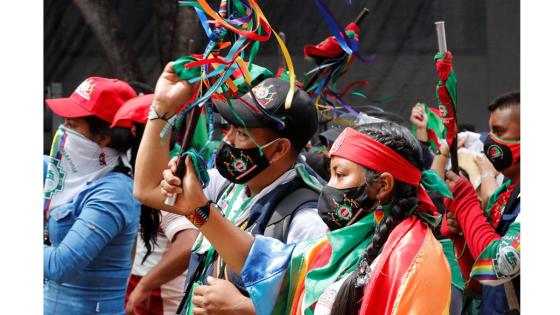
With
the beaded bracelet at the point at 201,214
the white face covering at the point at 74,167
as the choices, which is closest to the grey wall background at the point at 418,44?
the white face covering at the point at 74,167

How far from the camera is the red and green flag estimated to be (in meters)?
3.62

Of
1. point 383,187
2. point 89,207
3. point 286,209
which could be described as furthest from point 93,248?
point 383,187

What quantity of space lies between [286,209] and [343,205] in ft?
0.98

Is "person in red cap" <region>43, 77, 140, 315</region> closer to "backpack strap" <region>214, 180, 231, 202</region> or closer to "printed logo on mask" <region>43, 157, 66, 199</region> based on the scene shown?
"printed logo on mask" <region>43, 157, 66, 199</region>

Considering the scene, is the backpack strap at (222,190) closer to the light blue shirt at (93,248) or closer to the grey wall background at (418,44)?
the light blue shirt at (93,248)

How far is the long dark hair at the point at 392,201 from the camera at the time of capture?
7.65 feet

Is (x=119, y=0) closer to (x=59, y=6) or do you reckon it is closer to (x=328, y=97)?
(x=59, y=6)

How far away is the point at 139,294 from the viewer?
3.96 metres

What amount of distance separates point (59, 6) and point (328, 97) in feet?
12.5

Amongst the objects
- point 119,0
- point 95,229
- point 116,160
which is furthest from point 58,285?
point 119,0

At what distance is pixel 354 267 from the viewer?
95.2 inches

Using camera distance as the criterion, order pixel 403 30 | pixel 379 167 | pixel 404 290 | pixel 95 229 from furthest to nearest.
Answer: pixel 403 30 → pixel 95 229 → pixel 379 167 → pixel 404 290

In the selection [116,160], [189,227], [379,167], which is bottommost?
[189,227]

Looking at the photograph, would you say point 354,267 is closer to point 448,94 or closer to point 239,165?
point 239,165
